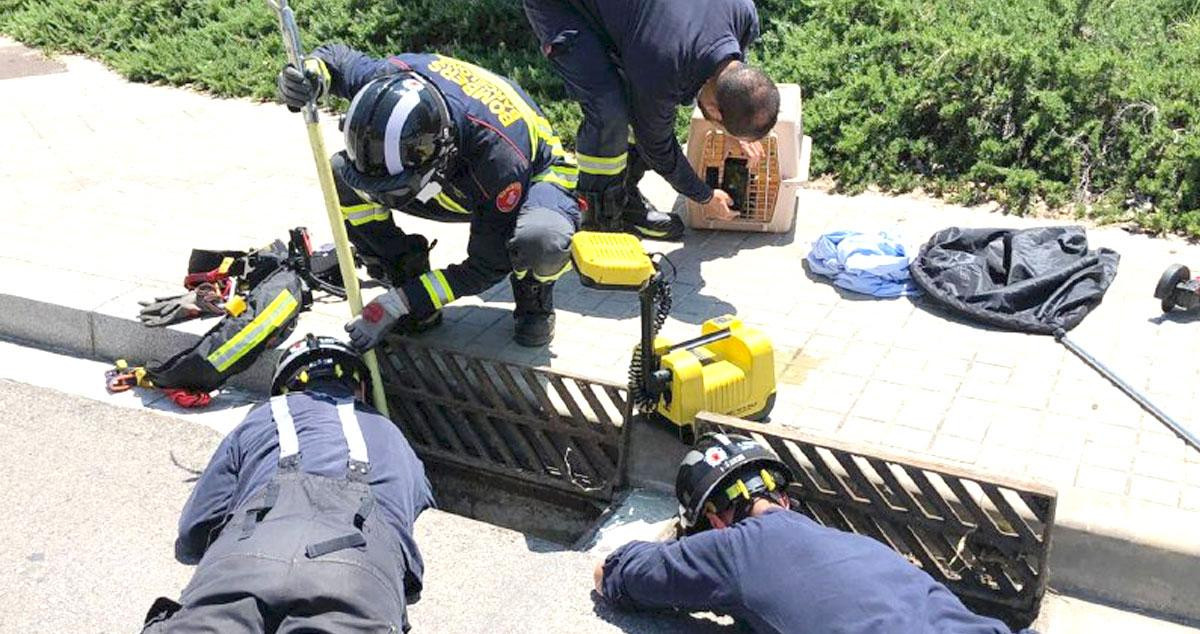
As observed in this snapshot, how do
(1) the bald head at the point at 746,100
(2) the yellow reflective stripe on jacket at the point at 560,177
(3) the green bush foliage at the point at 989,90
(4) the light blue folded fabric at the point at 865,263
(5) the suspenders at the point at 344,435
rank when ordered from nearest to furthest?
(5) the suspenders at the point at 344,435 → (2) the yellow reflective stripe on jacket at the point at 560,177 → (1) the bald head at the point at 746,100 → (4) the light blue folded fabric at the point at 865,263 → (3) the green bush foliage at the point at 989,90

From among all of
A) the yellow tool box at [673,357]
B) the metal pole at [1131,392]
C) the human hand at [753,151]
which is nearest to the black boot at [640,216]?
the human hand at [753,151]

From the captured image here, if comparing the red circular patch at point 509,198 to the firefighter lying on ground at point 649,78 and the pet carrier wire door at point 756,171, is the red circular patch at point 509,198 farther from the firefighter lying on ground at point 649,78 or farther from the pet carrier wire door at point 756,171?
the pet carrier wire door at point 756,171

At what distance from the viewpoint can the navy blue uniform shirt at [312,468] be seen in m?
3.63

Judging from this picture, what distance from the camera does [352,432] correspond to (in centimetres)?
384

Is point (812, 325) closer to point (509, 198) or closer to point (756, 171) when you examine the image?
point (756, 171)

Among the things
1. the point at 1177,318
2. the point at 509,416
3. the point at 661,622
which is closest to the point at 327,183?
the point at 509,416

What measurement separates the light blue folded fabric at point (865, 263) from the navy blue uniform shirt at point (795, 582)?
227 centimetres

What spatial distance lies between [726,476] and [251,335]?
2366 millimetres

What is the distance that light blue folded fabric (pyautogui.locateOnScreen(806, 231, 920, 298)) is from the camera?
5.55 m

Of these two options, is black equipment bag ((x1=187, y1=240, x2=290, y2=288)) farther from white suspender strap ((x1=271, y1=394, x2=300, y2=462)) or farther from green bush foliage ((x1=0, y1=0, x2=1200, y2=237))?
green bush foliage ((x1=0, y1=0, x2=1200, y2=237))

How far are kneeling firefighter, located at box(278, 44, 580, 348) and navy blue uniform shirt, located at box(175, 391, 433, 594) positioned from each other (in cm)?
67

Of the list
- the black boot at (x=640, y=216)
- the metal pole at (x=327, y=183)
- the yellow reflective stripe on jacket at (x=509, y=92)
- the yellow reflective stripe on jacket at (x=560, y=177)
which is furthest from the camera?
the black boot at (x=640, y=216)

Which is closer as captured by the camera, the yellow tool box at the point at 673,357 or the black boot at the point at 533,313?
the yellow tool box at the point at 673,357

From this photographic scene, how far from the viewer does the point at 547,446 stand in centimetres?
473
